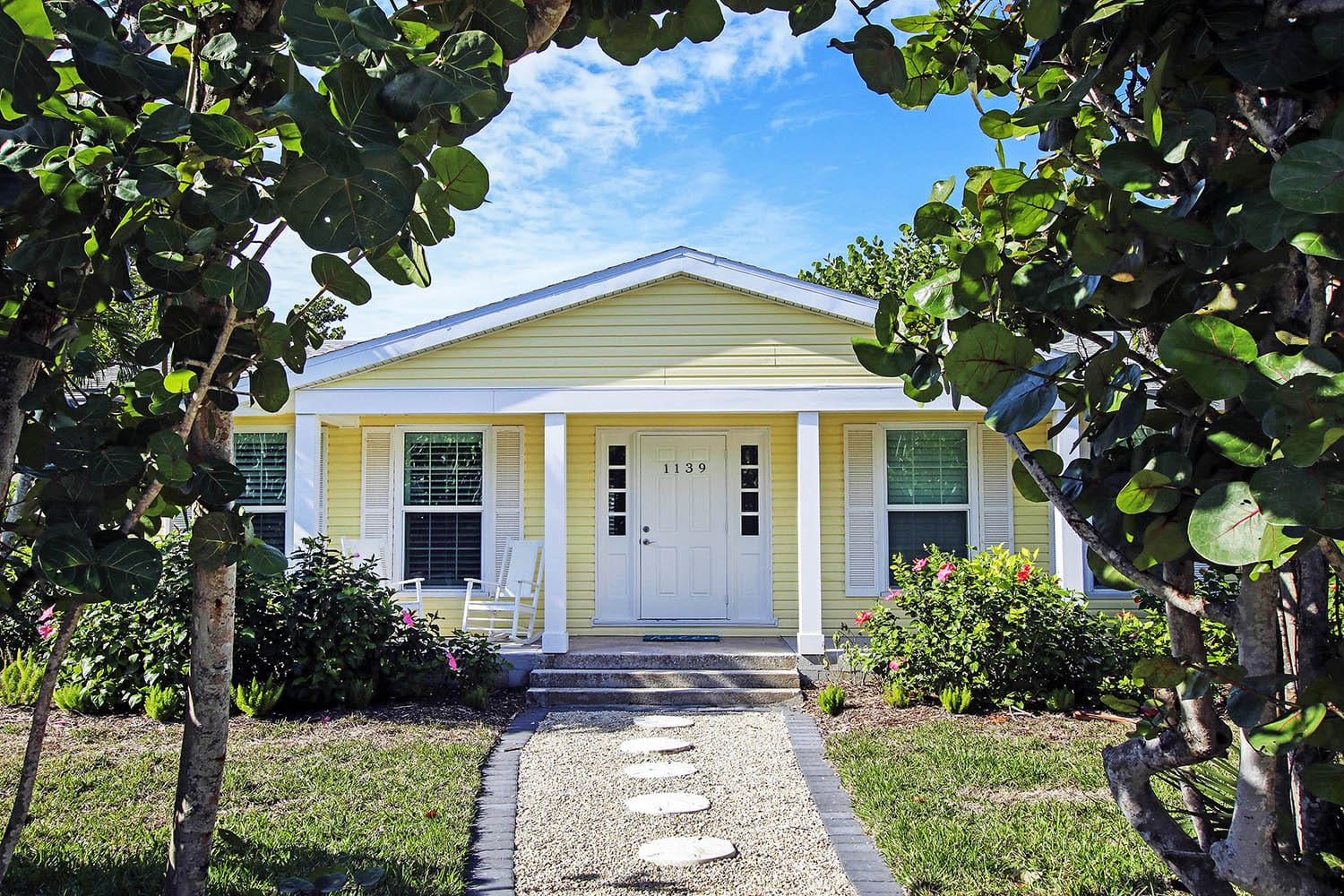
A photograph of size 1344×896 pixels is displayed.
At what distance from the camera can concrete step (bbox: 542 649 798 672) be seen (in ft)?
28.3

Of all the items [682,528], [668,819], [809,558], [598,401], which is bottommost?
[668,819]

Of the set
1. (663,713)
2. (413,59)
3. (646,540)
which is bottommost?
(663,713)

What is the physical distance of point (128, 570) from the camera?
5.01 feet

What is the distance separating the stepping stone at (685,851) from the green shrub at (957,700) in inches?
128

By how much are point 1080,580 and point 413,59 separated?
9118 mm

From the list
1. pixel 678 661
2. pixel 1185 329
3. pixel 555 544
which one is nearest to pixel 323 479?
pixel 555 544

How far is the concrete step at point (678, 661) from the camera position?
28.3ft

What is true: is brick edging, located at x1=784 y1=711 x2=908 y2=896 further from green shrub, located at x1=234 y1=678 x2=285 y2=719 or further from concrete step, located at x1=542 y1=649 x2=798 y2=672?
green shrub, located at x1=234 y1=678 x2=285 y2=719

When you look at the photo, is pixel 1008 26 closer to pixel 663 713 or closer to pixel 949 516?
pixel 663 713

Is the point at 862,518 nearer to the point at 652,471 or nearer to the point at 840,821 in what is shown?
the point at 652,471

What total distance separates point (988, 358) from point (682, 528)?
884 cm

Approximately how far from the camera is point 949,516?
10.1 metres

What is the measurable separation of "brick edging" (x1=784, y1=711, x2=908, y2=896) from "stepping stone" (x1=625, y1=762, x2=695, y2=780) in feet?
2.47

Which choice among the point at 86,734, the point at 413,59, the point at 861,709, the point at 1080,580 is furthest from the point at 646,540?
the point at 413,59
